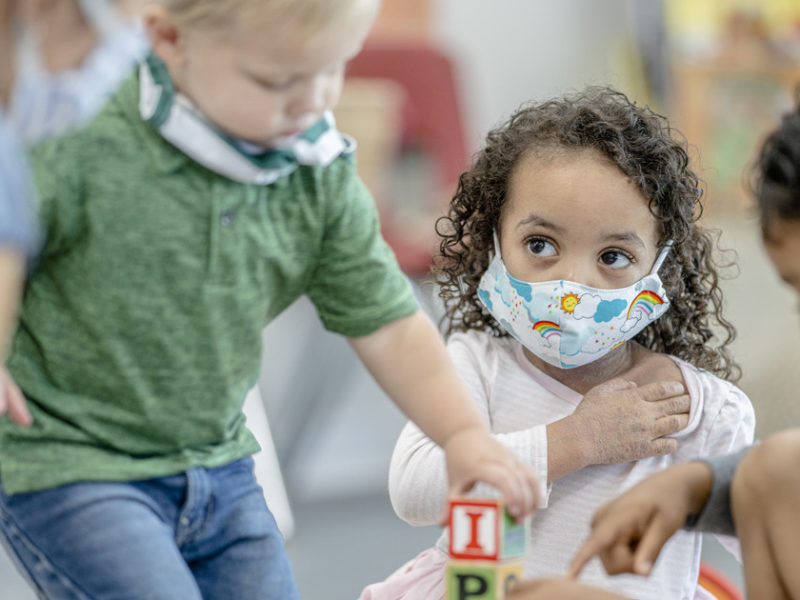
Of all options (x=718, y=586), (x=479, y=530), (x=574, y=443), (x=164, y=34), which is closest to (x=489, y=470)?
(x=479, y=530)

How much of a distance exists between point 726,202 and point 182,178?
3335mm

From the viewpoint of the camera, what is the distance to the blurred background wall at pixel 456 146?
2.09 meters

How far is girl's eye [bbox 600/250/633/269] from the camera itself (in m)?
1.05

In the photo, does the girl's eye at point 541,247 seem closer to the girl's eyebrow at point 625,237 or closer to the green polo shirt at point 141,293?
the girl's eyebrow at point 625,237

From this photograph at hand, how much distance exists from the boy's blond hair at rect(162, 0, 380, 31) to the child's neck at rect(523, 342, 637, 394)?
47 centimetres

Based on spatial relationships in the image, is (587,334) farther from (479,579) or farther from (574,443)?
(479,579)

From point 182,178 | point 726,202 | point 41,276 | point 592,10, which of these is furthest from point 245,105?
point 592,10

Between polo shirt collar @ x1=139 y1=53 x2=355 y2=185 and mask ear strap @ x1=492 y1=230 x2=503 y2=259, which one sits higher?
polo shirt collar @ x1=139 y1=53 x2=355 y2=185

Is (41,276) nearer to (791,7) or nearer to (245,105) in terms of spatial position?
(245,105)

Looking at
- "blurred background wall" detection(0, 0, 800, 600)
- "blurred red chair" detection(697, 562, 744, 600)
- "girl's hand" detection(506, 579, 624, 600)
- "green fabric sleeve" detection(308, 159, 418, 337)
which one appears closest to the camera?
"girl's hand" detection(506, 579, 624, 600)

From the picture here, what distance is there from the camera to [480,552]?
0.80m

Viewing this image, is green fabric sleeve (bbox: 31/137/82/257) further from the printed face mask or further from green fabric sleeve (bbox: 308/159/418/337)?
the printed face mask

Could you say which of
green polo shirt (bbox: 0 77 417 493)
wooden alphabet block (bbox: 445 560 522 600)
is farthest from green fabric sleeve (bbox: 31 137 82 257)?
wooden alphabet block (bbox: 445 560 522 600)

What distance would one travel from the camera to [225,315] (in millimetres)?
889
